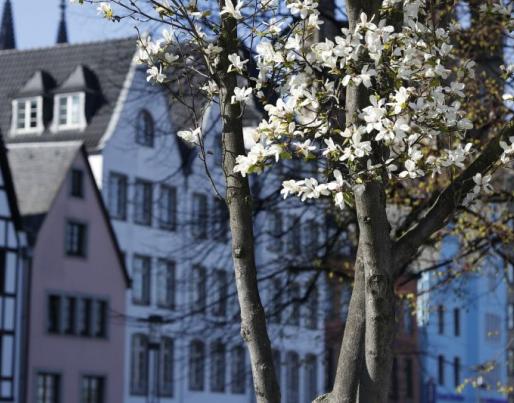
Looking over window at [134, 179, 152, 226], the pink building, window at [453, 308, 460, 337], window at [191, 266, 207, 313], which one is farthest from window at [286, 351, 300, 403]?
window at [453, 308, 460, 337]

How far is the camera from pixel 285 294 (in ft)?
79.7

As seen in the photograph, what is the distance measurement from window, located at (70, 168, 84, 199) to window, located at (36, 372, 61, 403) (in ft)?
21.7

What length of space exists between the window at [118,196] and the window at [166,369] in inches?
207

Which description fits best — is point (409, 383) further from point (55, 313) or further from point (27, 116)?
point (55, 313)

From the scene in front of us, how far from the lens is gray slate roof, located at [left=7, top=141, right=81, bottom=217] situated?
5478 centimetres

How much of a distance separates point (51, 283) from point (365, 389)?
4633cm

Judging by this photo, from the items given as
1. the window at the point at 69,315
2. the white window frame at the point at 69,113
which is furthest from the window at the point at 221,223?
the white window frame at the point at 69,113

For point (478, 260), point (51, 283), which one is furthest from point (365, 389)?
point (51, 283)

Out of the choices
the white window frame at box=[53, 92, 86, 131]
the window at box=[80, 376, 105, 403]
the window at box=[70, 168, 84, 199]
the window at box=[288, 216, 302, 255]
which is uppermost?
the white window frame at box=[53, 92, 86, 131]

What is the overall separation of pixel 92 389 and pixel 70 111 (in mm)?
11909

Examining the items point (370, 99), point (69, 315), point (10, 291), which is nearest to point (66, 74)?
point (69, 315)

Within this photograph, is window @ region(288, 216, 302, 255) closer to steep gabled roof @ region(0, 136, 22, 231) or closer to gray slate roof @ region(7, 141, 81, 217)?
steep gabled roof @ region(0, 136, 22, 231)

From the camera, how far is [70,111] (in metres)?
62.2

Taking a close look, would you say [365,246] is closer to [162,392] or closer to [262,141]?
[262,141]
